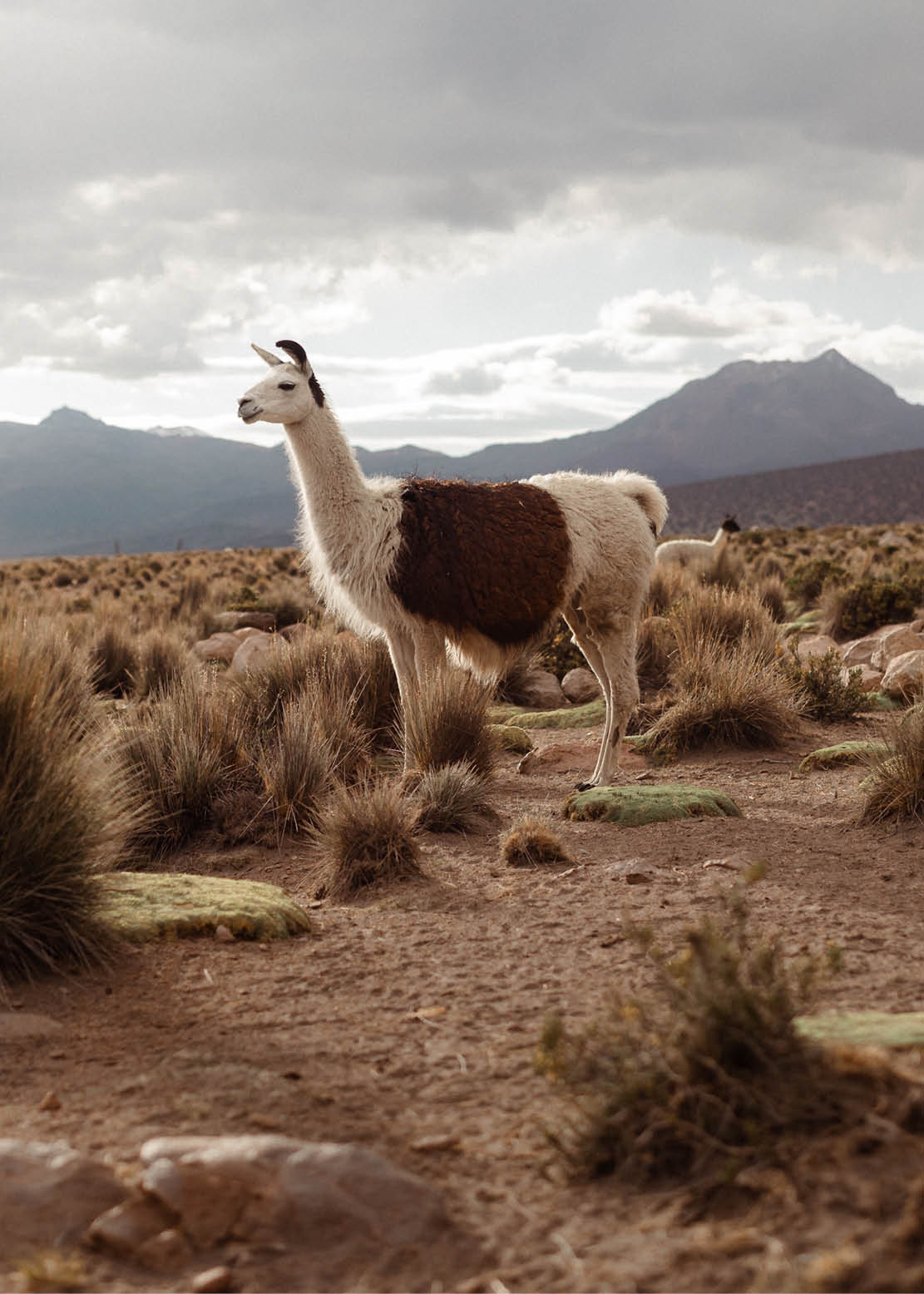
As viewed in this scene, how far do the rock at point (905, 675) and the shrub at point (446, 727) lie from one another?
473cm

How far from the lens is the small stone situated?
2.57 meters

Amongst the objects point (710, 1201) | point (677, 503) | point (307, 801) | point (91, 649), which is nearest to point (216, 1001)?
point (710, 1201)

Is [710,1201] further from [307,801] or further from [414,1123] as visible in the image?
[307,801]

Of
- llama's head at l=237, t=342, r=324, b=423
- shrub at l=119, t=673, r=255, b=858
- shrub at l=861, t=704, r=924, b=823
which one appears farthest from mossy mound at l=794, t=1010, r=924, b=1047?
llama's head at l=237, t=342, r=324, b=423

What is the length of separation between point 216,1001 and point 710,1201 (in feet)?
8.28

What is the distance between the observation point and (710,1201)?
8.71 ft

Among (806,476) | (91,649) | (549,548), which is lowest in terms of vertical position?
(91,649)

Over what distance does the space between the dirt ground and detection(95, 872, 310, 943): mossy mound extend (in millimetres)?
100

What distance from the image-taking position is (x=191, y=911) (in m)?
5.58

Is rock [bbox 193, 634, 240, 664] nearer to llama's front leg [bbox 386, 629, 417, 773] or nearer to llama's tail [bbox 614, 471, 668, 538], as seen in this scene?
llama's front leg [bbox 386, 629, 417, 773]

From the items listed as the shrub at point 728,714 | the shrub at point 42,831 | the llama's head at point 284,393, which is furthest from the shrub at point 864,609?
the shrub at point 42,831

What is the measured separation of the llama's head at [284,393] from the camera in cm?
843

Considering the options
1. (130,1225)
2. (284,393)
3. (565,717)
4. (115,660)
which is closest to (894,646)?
(565,717)

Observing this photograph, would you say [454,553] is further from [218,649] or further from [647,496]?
[218,649]
